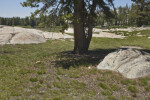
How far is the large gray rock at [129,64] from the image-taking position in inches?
336

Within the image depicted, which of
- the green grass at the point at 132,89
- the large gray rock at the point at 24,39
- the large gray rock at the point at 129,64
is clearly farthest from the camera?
the large gray rock at the point at 24,39

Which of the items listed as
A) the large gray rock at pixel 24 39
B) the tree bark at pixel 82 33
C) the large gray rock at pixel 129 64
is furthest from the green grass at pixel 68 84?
the large gray rock at pixel 24 39

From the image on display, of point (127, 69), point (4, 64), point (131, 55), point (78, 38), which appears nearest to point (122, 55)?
point (131, 55)

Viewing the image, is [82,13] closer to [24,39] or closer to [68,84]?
[68,84]

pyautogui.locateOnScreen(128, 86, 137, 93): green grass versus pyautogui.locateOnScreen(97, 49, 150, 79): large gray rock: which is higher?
pyautogui.locateOnScreen(97, 49, 150, 79): large gray rock

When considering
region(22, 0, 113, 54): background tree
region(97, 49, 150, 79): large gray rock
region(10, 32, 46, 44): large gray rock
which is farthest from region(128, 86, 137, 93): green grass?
region(10, 32, 46, 44): large gray rock

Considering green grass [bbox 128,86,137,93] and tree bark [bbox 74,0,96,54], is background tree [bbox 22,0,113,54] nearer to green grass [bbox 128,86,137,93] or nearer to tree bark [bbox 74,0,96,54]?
tree bark [bbox 74,0,96,54]

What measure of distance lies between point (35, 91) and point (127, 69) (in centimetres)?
486

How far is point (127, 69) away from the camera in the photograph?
8922 mm

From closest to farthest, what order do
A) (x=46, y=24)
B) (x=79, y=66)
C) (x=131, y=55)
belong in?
(x=131, y=55) → (x=79, y=66) → (x=46, y=24)

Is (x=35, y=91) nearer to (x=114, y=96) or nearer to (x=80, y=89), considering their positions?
(x=80, y=89)

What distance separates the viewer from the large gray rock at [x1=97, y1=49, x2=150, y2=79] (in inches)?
336

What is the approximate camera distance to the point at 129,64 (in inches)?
360

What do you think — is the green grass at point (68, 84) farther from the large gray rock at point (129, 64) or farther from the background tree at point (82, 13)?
the background tree at point (82, 13)
